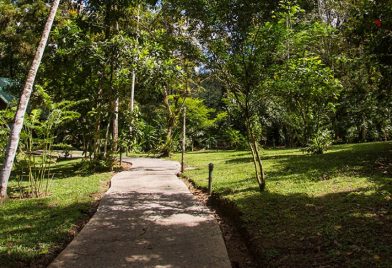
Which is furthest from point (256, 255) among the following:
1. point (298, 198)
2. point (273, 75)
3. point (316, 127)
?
point (316, 127)

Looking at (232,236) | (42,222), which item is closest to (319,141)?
(232,236)

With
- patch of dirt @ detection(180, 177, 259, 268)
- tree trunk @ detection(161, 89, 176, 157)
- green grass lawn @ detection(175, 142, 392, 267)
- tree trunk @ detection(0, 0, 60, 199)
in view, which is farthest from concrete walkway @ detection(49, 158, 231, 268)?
tree trunk @ detection(161, 89, 176, 157)

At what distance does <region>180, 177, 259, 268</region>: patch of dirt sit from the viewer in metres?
5.52

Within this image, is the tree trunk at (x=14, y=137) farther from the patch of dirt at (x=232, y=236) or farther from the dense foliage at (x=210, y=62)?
the patch of dirt at (x=232, y=236)

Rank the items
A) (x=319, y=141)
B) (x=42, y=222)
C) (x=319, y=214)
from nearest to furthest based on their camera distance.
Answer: (x=319, y=214)
(x=42, y=222)
(x=319, y=141)

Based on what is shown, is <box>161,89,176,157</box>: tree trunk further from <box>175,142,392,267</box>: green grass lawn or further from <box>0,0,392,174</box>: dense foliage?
<box>175,142,392,267</box>: green grass lawn

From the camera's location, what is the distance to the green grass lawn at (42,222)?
532 cm

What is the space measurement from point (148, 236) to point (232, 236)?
1.45 metres

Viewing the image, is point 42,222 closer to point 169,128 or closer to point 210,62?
point 210,62

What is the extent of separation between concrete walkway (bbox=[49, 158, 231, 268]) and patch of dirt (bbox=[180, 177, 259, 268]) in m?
0.20

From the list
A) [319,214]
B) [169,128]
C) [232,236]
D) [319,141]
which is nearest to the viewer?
[319,214]

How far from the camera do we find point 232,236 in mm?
6691

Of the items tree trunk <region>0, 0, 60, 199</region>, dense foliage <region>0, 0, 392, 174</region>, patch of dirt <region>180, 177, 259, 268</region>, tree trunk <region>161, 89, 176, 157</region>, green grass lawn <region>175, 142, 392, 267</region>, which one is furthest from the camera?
tree trunk <region>161, 89, 176, 157</region>

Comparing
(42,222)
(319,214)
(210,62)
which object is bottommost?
(42,222)
